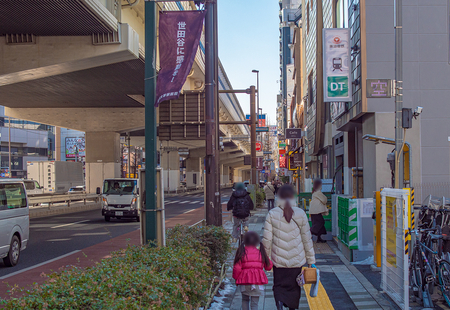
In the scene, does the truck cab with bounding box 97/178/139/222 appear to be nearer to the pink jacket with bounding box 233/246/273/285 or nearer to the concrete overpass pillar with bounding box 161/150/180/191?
the pink jacket with bounding box 233/246/273/285

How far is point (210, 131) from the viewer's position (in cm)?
939

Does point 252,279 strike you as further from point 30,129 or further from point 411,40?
point 30,129

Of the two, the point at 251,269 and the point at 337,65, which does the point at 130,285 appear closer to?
the point at 251,269

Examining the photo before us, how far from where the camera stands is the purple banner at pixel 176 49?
679 cm

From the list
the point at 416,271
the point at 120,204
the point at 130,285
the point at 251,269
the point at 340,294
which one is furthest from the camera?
the point at 120,204

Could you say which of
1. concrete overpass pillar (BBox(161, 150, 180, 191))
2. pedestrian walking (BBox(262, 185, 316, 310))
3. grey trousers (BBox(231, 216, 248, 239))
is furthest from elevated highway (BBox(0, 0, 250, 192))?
concrete overpass pillar (BBox(161, 150, 180, 191))

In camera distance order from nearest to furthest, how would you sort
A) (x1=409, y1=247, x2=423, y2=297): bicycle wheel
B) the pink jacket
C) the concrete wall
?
1. the pink jacket
2. (x1=409, y1=247, x2=423, y2=297): bicycle wheel
3. the concrete wall

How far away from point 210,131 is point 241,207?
8.39ft

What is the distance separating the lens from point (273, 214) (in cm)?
518

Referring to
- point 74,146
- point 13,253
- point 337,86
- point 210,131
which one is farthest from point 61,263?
point 74,146

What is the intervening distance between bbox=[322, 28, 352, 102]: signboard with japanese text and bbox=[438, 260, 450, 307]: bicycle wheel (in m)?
8.81

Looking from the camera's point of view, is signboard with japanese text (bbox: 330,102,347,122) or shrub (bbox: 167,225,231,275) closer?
shrub (bbox: 167,225,231,275)

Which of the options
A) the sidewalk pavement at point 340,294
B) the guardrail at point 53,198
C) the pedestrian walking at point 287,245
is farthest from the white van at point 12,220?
the guardrail at point 53,198

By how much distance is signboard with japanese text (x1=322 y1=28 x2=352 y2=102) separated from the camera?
1388cm
